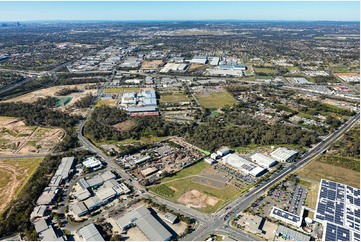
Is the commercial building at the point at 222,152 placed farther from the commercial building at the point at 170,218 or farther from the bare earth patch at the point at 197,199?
the commercial building at the point at 170,218

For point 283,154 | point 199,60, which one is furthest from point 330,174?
point 199,60

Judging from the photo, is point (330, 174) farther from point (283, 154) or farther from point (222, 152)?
point (222, 152)

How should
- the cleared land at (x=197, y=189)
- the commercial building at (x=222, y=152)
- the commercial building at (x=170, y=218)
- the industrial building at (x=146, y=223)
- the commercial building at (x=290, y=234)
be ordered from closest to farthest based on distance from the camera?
the commercial building at (x=290, y=234)
the industrial building at (x=146, y=223)
the commercial building at (x=170, y=218)
the cleared land at (x=197, y=189)
the commercial building at (x=222, y=152)

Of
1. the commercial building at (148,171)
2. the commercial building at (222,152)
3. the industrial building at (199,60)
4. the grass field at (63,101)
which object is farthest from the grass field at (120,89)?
the industrial building at (199,60)

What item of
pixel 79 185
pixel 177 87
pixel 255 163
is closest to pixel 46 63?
pixel 177 87

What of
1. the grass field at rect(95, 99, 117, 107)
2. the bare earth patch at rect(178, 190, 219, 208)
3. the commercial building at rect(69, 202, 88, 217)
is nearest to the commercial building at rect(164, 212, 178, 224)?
the bare earth patch at rect(178, 190, 219, 208)

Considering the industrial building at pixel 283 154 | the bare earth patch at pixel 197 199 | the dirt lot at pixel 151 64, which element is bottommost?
the bare earth patch at pixel 197 199

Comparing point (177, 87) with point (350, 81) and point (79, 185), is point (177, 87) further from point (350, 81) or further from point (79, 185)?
point (350, 81)
